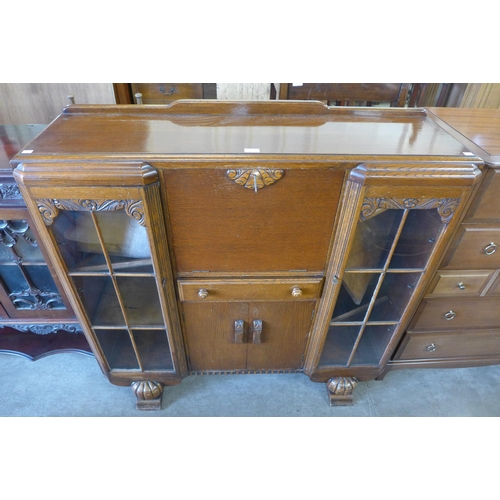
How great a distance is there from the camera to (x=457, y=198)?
2.23 ft

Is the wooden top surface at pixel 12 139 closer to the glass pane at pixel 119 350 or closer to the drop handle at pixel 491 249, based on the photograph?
the glass pane at pixel 119 350

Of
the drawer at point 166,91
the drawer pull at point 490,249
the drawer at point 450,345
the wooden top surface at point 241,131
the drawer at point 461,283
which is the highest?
the wooden top surface at point 241,131

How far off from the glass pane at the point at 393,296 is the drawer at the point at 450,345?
0.15 metres

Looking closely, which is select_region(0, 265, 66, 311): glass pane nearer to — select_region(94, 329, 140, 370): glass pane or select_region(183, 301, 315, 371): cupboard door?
select_region(94, 329, 140, 370): glass pane

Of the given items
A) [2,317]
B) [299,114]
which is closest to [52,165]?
[299,114]

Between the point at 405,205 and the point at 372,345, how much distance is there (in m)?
0.51

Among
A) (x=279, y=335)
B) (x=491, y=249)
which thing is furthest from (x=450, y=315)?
(x=279, y=335)

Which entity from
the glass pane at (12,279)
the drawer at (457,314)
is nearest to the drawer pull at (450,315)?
the drawer at (457,314)

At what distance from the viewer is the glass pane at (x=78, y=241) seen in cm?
70

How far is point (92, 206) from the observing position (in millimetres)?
655

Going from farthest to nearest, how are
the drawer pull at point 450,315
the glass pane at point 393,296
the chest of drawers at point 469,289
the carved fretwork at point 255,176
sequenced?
1. the drawer pull at point 450,315
2. the glass pane at point 393,296
3. the chest of drawers at point 469,289
4. the carved fretwork at point 255,176

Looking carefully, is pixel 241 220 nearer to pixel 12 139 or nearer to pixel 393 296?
pixel 393 296

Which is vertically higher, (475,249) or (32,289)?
(475,249)
